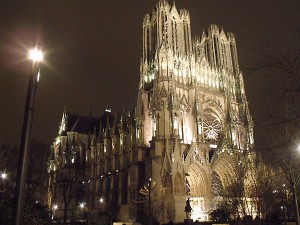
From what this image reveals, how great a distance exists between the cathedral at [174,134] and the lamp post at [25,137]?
32.2 meters

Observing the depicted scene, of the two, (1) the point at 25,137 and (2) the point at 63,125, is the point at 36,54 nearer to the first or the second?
(1) the point at 25,137

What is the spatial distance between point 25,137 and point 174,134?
38.1 meters

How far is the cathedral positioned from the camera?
140 ft

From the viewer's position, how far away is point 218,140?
170ft

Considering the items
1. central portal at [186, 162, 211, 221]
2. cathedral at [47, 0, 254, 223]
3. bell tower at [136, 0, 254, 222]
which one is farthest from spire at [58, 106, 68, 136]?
central portal at [186, 162, 211, 221]

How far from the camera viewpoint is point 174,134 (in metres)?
44.6

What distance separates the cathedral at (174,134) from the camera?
140ft

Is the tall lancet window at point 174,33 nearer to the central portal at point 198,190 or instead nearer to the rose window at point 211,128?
the rose window at point 211,128

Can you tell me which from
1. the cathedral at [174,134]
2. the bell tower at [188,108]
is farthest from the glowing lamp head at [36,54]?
the bell tower at [188,108]

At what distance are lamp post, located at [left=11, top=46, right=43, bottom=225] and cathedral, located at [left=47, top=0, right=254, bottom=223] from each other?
32.2 meters

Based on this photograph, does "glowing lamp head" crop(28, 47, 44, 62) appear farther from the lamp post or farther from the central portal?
the central portal

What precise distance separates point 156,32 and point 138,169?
2437 cm

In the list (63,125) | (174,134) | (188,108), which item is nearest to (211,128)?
(188,108)

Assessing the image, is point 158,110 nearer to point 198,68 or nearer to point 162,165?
point 162,165
